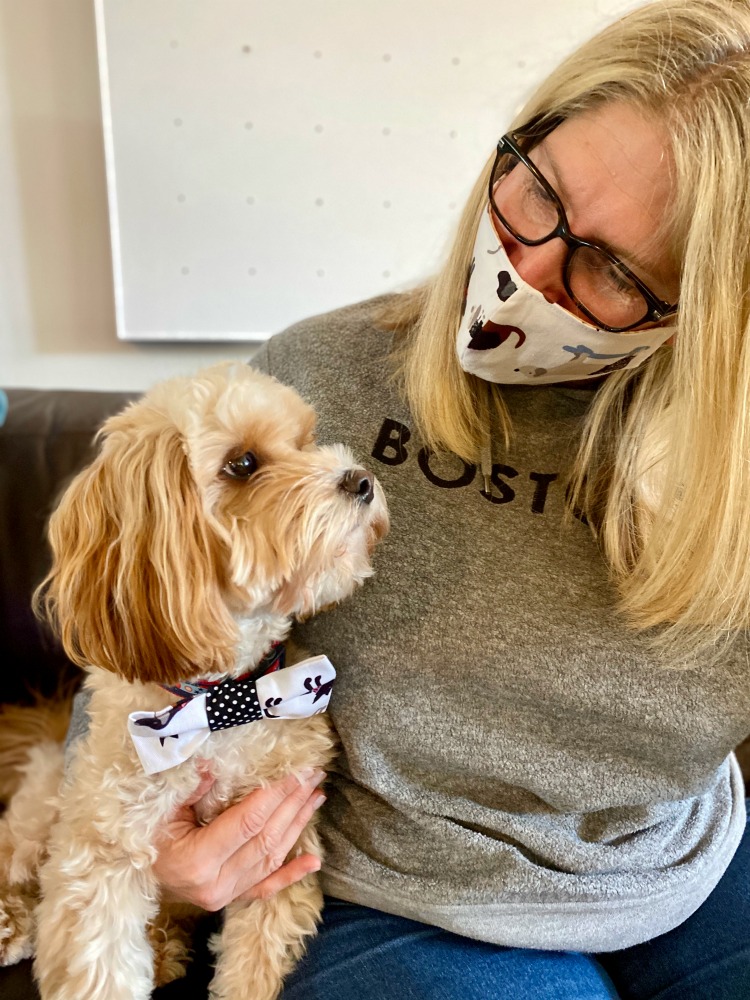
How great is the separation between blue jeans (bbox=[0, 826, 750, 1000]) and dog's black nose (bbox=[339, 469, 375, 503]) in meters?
0.57

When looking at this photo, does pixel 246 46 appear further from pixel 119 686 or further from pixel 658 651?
pixel 658 651

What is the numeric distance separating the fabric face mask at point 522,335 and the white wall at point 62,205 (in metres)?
0.92

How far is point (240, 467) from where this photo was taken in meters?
0.76

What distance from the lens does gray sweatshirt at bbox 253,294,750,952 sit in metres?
0.81

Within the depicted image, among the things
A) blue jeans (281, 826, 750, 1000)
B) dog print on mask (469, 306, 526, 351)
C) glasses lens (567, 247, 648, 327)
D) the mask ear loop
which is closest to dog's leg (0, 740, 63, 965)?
blue jeans (281, 826, 750, 1000)

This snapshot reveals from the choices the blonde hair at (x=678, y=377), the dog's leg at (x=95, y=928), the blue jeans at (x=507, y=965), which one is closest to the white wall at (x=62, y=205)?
the blonde hair at (x=678, y=377)

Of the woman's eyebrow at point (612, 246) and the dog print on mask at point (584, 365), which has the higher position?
the woman's eyebrow at point (612, 246)

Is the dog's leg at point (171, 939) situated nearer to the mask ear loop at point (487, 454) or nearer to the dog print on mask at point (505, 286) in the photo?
the mask ear loop at point (487, 454)

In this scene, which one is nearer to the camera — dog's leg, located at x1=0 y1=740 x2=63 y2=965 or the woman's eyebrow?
the woman's eyebrow

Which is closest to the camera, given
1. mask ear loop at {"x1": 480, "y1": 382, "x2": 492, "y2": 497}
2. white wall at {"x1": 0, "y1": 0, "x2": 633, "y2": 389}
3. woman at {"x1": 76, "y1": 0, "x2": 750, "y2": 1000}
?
woman at {"x1": 76, "y1": 0, "x2": 750, "y2": 1000}

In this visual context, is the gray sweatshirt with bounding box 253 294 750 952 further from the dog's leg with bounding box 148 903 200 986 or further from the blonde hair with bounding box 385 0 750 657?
the dog's leg with bounding box 148 903 200 986

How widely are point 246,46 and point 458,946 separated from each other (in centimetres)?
175

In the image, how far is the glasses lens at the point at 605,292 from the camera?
0.82 metres

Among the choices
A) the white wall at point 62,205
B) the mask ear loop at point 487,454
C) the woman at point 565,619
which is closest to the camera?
the woman at point 565,619
